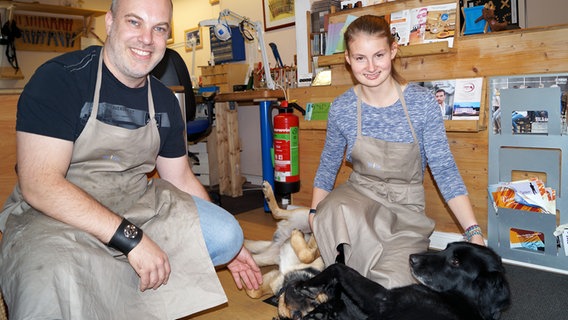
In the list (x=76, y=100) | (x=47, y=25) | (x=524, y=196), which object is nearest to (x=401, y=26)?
(x=524, y=196)

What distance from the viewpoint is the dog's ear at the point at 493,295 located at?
4.01ft

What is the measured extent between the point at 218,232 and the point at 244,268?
0.29 m

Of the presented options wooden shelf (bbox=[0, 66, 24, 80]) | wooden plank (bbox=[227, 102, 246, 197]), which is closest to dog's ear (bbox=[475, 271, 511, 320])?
wooden plank (bbox=[227, 102, 246, 197])

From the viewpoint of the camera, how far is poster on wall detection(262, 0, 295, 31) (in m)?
4.12

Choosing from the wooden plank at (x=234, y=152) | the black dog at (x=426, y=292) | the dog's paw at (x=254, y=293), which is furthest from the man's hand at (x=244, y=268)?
the wooden plank at (x=234, y=152)

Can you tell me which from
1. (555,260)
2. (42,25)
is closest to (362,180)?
(555,260)

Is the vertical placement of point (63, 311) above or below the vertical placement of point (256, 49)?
below

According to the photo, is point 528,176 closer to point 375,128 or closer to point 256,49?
point 375,128

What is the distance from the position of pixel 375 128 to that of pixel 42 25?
564 cm

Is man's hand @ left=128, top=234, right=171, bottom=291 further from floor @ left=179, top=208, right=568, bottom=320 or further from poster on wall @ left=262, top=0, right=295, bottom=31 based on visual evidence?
poster on wall @ left=262, top=0, right=295, bottom=31

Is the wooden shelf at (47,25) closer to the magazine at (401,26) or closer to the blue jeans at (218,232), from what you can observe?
the magazine at (401,26)

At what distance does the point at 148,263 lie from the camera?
119 centimetres

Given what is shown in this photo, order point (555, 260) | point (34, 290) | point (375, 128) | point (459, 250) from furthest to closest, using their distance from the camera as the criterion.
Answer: point (555, 260) → point (375, 128) → point (459, 250) → point (34, 290)

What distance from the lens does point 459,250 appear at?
1321 mm
